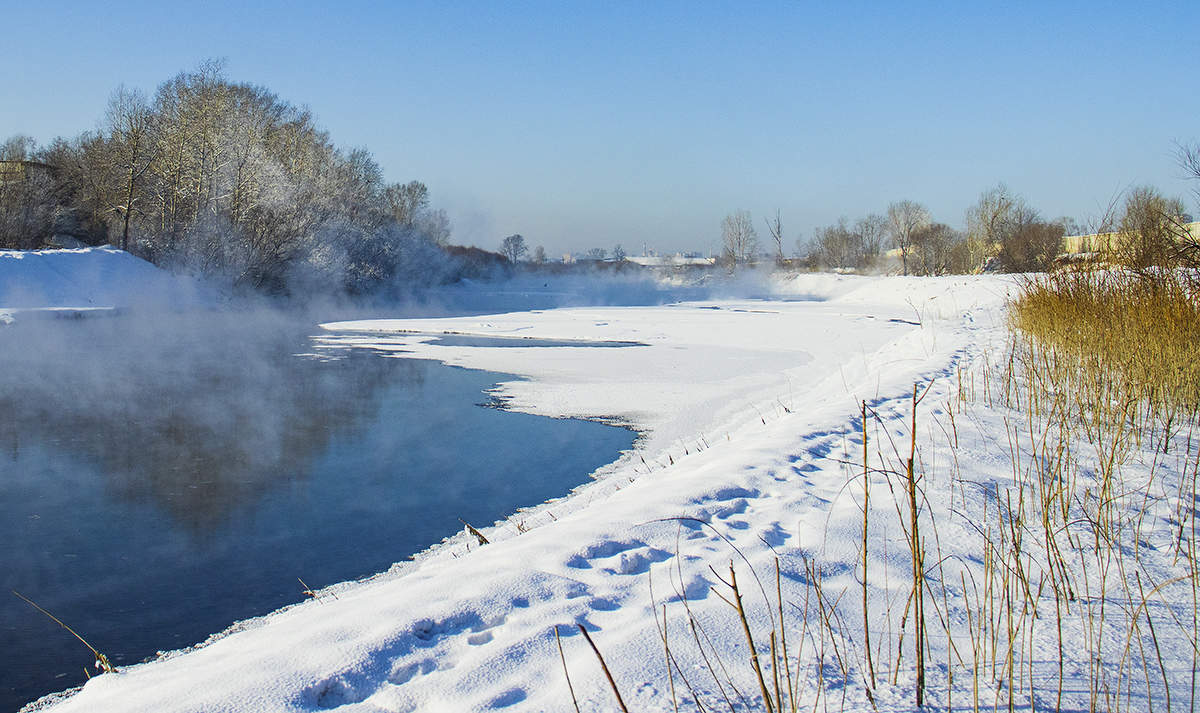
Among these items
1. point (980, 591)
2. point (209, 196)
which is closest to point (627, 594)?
point (980, 591)

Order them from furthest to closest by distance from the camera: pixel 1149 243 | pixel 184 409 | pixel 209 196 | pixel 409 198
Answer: pixel 409 198 < pixel 209 196 < pixel 184 409 < pixel 1149 243

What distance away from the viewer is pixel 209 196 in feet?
91.6

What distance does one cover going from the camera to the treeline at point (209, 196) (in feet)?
89.3

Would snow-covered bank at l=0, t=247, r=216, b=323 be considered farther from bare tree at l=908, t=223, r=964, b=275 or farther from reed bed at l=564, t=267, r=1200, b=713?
bare tree at l=908, t=223, r=964, b=275

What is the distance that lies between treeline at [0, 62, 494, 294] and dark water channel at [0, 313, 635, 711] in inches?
719

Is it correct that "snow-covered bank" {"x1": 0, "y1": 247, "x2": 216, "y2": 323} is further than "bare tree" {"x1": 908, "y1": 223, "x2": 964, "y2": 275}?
No

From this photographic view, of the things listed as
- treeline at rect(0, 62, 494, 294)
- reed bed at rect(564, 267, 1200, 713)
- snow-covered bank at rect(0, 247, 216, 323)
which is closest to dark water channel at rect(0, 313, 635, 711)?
reed bed at rect(564, 267, 1200, 713)

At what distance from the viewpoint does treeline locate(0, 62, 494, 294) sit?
2722cm

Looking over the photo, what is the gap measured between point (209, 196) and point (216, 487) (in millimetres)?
26408

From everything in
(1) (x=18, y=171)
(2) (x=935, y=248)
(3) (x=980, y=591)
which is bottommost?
(3) (x=980, y=591)

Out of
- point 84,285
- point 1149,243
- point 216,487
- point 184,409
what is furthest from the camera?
point 84,285

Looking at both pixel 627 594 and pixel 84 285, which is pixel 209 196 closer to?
pixel 84 285

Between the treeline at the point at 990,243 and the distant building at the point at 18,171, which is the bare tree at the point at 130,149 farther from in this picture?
the treeline at the point at 990,243

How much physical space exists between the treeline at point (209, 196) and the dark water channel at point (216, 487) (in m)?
18.3
